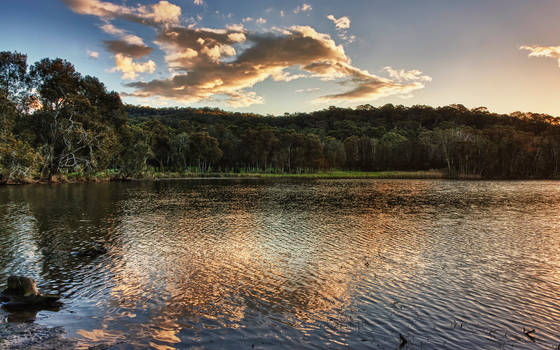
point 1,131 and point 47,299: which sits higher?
point 1,131

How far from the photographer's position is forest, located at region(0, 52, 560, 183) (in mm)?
76500

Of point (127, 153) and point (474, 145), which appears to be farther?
point (474, 145)

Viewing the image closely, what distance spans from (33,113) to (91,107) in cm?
1280

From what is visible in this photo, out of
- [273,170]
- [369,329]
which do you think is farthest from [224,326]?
[273,170]

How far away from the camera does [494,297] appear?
1320cm

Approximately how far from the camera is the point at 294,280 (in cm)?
1527

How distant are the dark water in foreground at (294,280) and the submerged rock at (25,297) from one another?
1.95 ft

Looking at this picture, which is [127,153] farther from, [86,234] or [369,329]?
[369,329]

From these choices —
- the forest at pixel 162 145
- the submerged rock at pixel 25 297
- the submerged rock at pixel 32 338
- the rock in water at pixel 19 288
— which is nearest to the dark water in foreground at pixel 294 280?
the submerged rock at pixel 32 338

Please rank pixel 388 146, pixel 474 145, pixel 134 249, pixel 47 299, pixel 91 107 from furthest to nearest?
pixel 388 146 → pixel 474 145 → pixel 91 107 → pixel 134 249 → pixel 47 299

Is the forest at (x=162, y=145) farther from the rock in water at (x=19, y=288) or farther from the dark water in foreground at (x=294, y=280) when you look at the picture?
the rock in water at (x=19, y=288)

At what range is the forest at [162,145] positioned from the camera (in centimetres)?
7650

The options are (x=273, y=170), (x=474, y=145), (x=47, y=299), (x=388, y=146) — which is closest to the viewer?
(x=47, y=299)

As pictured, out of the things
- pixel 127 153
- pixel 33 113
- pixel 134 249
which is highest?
pixel 33 113
